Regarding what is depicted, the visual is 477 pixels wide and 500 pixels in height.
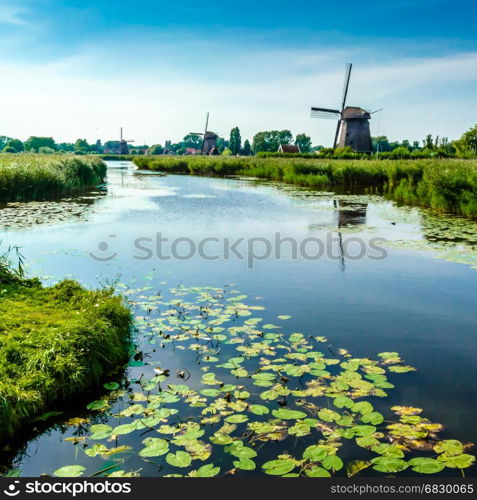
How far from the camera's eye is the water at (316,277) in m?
3.63

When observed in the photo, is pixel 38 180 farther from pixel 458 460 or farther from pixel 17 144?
pixel 17 144

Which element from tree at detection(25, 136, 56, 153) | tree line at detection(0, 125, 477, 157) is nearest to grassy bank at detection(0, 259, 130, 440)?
tree line at detection(0, 125, 477, 157)

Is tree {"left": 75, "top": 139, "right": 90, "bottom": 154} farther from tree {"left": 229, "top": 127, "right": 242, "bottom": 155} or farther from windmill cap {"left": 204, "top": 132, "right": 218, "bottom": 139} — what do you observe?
tree {"left": 229, "top": 127, "right": 242, "bottom": 155}

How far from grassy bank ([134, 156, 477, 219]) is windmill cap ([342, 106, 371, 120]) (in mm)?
13632

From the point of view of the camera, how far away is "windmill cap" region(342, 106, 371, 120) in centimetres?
4350

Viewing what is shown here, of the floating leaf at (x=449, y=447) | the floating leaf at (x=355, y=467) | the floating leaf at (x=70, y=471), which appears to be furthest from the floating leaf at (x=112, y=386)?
the floating leaf at (x=449, y=447)

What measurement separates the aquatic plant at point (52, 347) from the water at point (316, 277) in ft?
0.76

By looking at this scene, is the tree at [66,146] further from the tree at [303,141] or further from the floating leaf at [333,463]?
the floating leaf at [333,463]

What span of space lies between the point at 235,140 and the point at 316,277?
75784mm

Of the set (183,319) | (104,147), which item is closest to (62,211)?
(183,319)

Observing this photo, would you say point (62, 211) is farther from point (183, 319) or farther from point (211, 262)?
point (183, 319)

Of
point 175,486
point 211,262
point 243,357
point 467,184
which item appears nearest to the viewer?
point 175,486

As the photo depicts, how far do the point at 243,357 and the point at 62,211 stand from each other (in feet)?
37.1

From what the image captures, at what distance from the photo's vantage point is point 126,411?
133 inches
